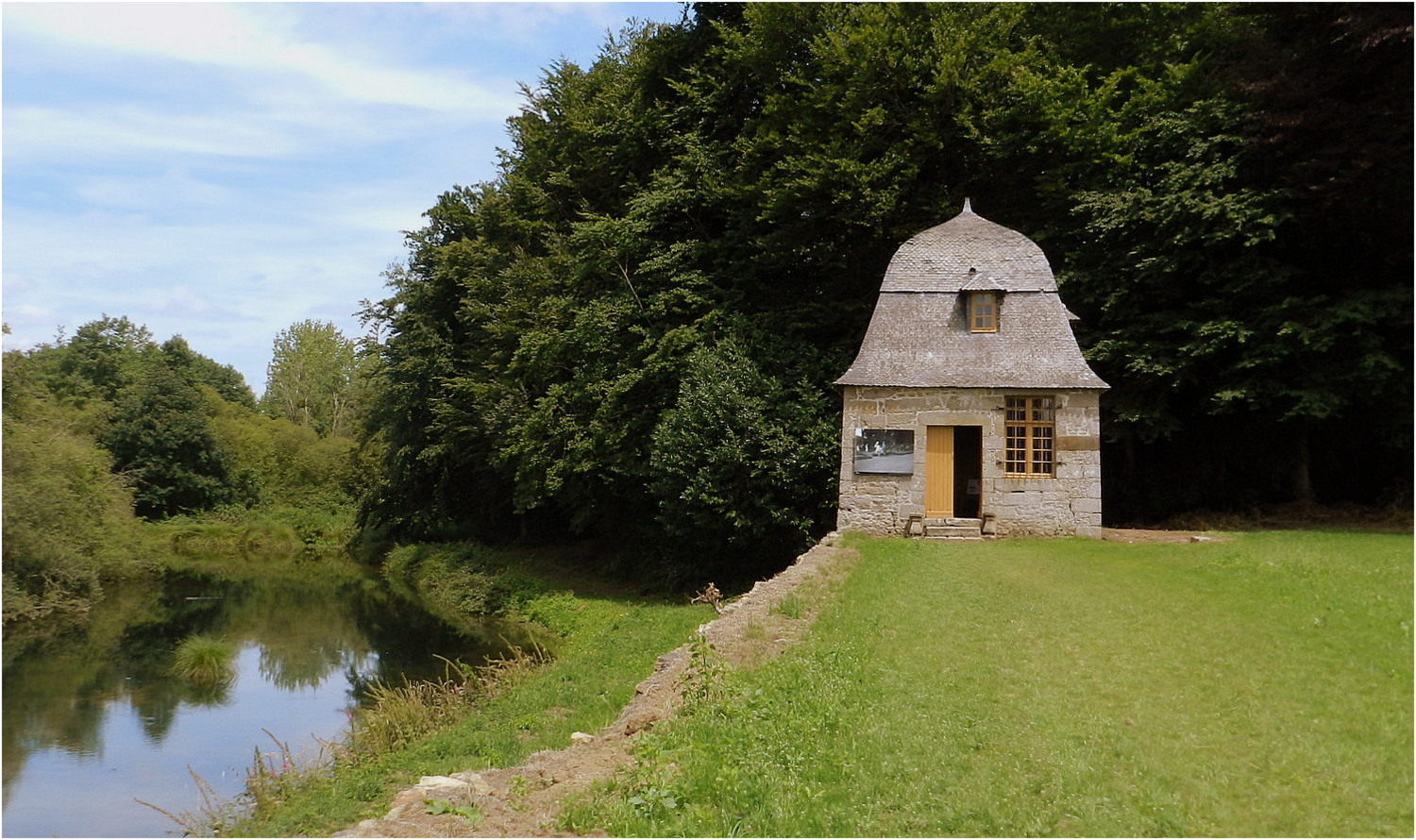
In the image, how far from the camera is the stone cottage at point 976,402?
18.4 metres

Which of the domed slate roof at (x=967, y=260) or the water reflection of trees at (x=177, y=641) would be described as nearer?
the water reflection of trees at (x=177, y=641)

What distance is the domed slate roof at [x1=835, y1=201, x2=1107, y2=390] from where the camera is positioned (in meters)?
18.9

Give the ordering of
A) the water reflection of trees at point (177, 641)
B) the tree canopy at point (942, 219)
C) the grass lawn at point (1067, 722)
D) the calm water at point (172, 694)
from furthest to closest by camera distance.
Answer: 1. the tree canopy at point (942, 219)
2. the water reflection of trees at point (177, 641)
3. the calm water at point (172, 694)
4. the grass lawn at point (1067, 722)

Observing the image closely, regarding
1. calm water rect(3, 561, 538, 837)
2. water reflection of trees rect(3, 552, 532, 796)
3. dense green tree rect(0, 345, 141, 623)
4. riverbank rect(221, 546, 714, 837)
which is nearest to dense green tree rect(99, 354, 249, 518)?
water reflection of trees rect(3, 552, 532, 796)

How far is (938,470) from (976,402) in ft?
4.97

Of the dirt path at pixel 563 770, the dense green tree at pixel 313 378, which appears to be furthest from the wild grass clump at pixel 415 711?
the dense green tree at pixel 313 378

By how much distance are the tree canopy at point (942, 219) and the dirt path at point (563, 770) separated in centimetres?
877

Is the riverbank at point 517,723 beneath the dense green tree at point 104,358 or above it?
beneath

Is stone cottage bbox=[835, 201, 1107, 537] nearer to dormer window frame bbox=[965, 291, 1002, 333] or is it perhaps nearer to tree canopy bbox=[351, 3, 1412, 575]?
dormer window frame bbox=[965, 291, 1002, 333]

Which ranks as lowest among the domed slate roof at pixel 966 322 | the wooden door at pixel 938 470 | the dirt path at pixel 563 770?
the dirt path at pixel 563 770

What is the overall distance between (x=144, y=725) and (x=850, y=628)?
12.1 m

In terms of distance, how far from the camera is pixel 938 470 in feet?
62.3

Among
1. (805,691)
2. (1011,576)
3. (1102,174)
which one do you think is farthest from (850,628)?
(1102,174)

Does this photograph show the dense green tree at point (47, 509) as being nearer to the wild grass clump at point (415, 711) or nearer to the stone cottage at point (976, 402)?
the wild grass clump at point (415, 711)
